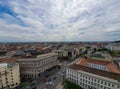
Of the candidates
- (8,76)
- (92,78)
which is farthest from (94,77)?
(8,76)

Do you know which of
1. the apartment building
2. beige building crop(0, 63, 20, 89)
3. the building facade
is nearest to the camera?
the building facade

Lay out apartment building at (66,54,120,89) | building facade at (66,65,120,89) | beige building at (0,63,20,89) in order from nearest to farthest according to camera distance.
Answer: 1. building facade at (66,65,120,89)
2. apartment building at (66,54,120,89)
3. beige building at (0,63,20,89)

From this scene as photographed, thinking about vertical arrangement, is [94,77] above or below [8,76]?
above

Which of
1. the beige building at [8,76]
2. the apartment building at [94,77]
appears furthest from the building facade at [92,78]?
the beige building at [8,76]

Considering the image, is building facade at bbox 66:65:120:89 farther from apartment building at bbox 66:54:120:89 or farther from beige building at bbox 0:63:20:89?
beige building at bbox 0:63:20:89

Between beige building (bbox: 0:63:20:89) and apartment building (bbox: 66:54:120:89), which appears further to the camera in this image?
beige building (bbox: 0:63:20:89)

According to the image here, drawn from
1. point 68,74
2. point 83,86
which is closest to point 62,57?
point 68,74

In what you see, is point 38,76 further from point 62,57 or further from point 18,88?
point 62,57

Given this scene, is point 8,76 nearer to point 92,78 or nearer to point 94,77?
point 92,78

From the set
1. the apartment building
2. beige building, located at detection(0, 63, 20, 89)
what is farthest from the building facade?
beige building, located at detection(0, 63, 20, 89)
